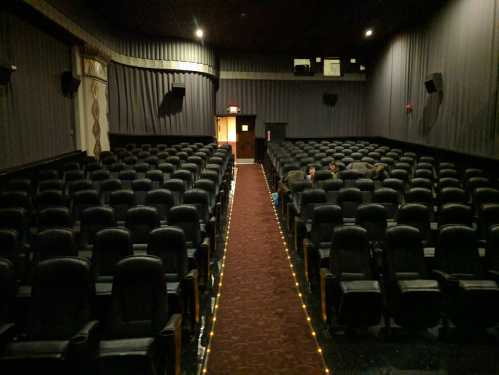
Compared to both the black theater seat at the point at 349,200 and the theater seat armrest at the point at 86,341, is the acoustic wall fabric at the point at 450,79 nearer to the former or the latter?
the black theater seat at the point at 349,200

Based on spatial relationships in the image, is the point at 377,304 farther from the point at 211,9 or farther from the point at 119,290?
the point at 211,9

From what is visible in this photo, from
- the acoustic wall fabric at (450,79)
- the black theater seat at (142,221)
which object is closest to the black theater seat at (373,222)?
the black theater seat at (142,221)

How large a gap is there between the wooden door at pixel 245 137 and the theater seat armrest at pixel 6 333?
56.9 ft

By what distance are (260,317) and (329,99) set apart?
58.1ft

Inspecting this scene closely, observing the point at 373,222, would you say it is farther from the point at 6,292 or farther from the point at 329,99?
the point at 329,99

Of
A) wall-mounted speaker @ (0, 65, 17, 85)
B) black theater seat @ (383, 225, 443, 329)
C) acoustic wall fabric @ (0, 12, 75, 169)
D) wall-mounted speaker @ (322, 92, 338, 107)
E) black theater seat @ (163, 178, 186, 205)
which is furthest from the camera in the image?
wall-mounted speaker @ (322, 92, 338, 107)

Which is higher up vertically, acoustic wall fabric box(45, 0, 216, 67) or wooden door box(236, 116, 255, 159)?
acoustic wall fabric box(45, 0, 216, 67)

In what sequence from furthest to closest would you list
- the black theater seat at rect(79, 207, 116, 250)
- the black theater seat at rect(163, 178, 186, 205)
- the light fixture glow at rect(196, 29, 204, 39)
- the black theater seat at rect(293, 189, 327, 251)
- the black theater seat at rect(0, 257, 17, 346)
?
the light fixture glow at rect(196, 29, 204, 39)
the black theater seat at rect(163, 178, 186, 205)
the black theater seat at rect(293, 189, 327, 251)
the black theater seat at rect(79, 207, 116, 250)
the black theater seat at rect(0, 257, 17, 346)

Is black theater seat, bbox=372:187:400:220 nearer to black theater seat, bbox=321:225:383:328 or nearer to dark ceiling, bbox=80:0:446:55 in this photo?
black theater seat, bbox=321:225:383:328

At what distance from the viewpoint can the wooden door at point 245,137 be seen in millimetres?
20734

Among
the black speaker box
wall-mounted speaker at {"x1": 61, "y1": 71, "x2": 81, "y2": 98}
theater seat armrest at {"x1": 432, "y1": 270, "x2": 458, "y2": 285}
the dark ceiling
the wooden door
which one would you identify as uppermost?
the dark ceiling

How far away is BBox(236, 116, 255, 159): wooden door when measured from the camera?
816 inches

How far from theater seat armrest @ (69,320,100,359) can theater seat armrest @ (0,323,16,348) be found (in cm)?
63

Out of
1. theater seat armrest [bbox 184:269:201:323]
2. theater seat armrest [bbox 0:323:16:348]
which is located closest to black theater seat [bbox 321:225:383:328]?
theater seat armrest [bbox 184:269:201:323]
